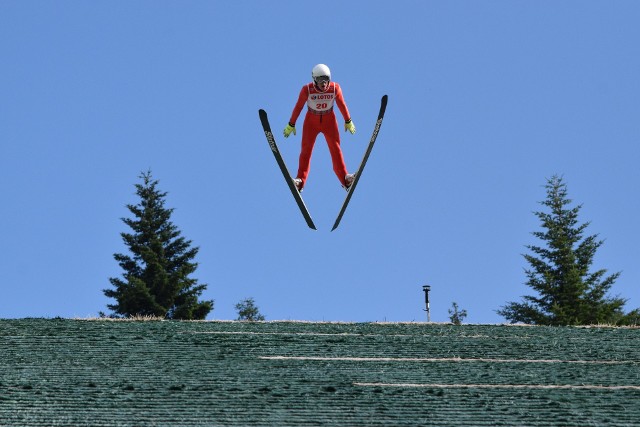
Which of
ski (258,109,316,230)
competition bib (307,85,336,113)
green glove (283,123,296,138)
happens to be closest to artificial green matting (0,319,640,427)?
ski (258,109,316,230)

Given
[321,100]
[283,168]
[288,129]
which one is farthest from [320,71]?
[283,168]

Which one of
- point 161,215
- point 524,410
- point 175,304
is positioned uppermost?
point 161,215

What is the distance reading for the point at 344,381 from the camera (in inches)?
374

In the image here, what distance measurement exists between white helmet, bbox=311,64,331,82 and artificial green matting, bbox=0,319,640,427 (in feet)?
9.29

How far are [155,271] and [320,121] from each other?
56.1ft

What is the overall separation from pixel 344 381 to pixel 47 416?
8.65ft

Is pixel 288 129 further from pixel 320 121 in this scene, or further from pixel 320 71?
pixel 320 71

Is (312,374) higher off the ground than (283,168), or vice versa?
(283,168)

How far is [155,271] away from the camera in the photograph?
28375mm

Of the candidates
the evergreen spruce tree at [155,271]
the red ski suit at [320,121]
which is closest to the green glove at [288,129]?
the red ski suit at [320,121]

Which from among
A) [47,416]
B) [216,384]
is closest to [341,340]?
[216,384]

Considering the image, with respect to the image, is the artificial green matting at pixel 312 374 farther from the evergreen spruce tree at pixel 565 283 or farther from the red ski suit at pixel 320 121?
the evergreen spruce tree at pixel 565 283

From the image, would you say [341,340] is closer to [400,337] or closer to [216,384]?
[400,337]

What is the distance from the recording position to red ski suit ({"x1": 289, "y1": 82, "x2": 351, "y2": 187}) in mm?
11859
